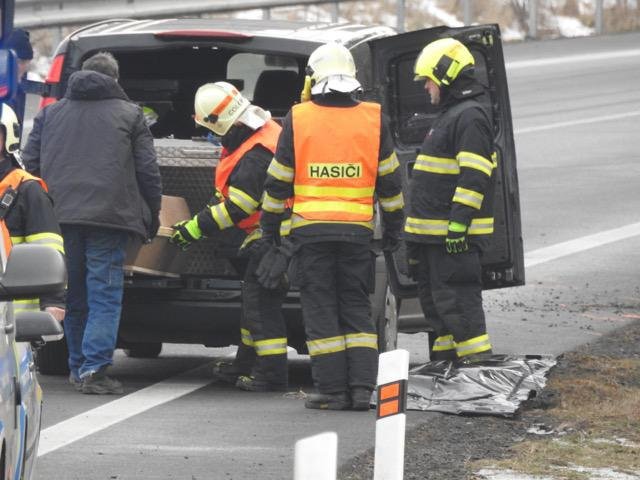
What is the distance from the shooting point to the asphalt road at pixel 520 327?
334 inches

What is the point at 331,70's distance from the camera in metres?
9.56

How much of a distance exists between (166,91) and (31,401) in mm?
5834

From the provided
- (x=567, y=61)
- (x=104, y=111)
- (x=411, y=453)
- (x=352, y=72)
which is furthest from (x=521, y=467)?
(x=567, y=61)

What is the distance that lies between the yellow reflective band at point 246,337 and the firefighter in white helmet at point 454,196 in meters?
0.96

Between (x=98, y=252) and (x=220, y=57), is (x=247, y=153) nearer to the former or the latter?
(x=98, y=252)

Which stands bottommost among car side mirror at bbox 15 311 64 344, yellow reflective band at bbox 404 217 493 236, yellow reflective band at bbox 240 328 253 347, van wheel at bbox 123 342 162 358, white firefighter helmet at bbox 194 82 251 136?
van wheel at bbox 123 342 162 358

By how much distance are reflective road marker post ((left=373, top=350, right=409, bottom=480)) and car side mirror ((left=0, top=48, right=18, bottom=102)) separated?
2121mm

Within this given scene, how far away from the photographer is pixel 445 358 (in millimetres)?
10664

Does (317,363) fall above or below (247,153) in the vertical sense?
A: below

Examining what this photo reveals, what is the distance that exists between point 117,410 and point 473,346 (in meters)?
1.93

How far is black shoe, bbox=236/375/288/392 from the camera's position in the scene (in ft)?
34.0

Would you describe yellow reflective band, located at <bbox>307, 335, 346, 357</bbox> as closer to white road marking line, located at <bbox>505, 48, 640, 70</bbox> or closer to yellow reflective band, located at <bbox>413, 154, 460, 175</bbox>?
yellow reflective band, located at <bbox>413, 154, 460, 175</bbox>

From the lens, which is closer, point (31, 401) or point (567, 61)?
point (31, 401)

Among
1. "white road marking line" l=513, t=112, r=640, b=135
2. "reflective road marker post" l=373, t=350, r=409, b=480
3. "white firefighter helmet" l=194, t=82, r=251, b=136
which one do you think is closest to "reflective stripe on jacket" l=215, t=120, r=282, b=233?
"white firefighter helmet" l=194, t=82, r=251, b=136
